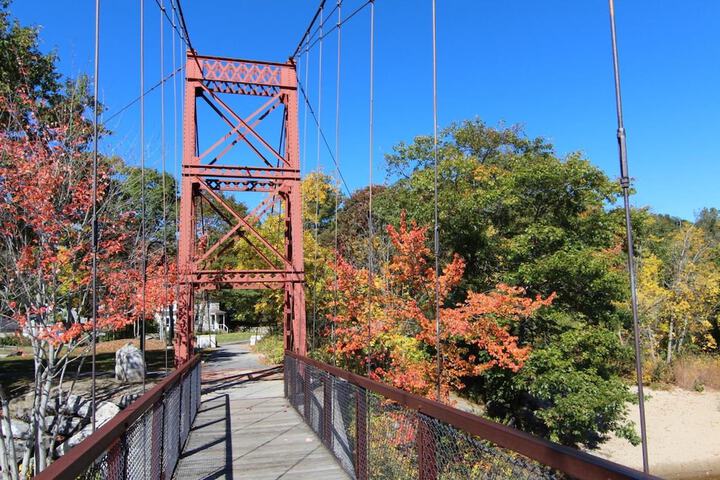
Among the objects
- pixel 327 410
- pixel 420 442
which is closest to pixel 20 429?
pixel 327 410

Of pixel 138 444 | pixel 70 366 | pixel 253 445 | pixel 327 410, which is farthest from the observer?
pixel 70 366

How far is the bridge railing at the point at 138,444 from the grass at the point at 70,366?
22.3 feet

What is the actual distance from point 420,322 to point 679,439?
12.1 meters

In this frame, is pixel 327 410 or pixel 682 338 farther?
pixel 682 338

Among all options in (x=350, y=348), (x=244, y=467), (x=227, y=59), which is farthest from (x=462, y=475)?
(x=227, y=59)

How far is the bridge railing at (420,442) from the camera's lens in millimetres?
1556

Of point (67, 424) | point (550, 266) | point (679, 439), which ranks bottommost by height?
point (679, 439)

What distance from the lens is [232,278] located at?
9539mm

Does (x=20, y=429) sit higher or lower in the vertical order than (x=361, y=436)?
lower

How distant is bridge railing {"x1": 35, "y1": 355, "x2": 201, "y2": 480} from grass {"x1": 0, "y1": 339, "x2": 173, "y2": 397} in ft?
22.3

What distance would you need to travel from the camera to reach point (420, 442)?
8.59 feet

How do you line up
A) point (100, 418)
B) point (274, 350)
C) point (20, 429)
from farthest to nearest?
point (274, 350) → point (100, 418) → point (20, 429)

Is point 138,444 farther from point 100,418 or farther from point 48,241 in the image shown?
point 100,418

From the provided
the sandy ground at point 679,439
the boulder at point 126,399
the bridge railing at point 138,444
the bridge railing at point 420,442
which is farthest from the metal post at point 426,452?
the sandy ground at point 679,439
